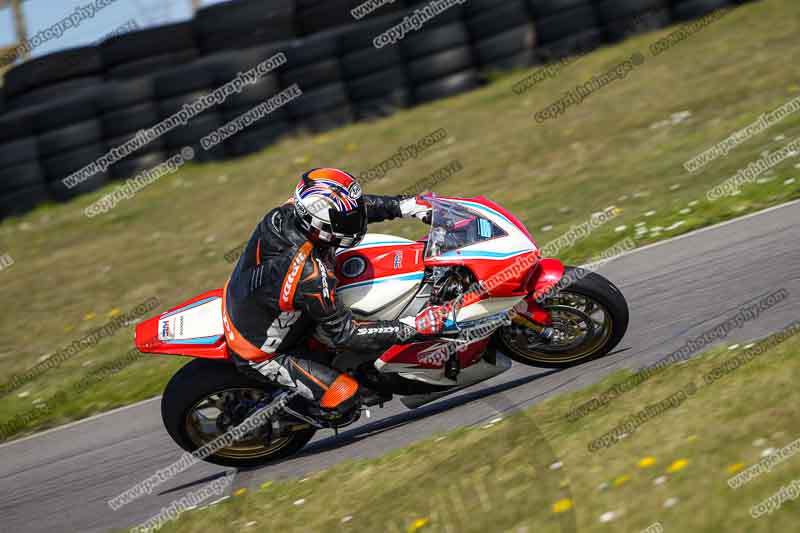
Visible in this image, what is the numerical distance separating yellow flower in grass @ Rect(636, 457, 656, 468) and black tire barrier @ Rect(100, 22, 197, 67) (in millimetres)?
12270

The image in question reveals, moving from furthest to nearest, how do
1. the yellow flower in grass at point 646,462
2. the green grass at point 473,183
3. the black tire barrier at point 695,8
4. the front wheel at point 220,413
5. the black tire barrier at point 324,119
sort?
the black tire barrier at point 324,119 → the black tire barrier at point 695,8 → the green grass at point 473,183 → the front wheel at point 220,413 → the yellow flower in grass at point 646,462

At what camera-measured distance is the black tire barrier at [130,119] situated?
43.7 ft

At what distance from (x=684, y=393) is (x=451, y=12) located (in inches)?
374

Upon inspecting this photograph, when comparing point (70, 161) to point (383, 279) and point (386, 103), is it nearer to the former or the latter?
point (386, 103)

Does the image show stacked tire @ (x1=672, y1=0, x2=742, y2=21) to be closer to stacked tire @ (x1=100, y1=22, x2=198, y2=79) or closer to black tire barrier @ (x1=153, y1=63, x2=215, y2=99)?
black tire barrier @ (x1=153, y1=63, x2=215, y2=99)

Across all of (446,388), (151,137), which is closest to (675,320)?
(446,388)

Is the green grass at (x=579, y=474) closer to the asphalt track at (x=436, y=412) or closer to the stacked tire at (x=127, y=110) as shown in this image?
the asphalt track at (x=436, y=412)

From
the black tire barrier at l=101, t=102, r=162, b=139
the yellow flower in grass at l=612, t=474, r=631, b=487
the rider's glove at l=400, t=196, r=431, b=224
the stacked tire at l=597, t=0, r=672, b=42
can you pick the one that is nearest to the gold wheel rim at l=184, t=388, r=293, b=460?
the rider's glove at l=400, t=196, r=431, b=224

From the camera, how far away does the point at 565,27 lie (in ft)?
43.4

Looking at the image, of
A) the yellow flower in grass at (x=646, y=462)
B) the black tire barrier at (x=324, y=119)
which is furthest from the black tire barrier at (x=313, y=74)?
the yellow flower in grass at (x=646, y=462)

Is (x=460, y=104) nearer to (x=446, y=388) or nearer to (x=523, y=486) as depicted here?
(x=446, y=388)

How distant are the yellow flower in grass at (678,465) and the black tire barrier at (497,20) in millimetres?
10221

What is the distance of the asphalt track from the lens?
224 inches

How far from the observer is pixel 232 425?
579 cm
